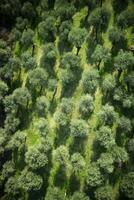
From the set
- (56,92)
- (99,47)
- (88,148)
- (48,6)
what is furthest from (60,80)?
(48,6)

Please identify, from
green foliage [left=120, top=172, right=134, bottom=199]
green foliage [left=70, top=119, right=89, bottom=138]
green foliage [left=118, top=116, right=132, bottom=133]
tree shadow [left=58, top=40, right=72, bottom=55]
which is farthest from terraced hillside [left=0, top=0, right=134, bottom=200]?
tree shadow [left=58, top=40, right=72, bottom=55]

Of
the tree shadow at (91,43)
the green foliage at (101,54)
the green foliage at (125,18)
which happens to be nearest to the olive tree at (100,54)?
the green foliage at (101,54)

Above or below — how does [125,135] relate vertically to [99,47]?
below

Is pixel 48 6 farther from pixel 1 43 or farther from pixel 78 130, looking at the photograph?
pixel 78 130

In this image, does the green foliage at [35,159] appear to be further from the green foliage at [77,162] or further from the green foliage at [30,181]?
the green foliage at [77,162]

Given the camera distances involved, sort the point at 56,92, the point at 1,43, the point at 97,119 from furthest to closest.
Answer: the point at 1,43 < the point at 56,92 < the point at 97,119

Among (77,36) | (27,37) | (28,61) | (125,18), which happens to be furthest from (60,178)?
(125,18)
